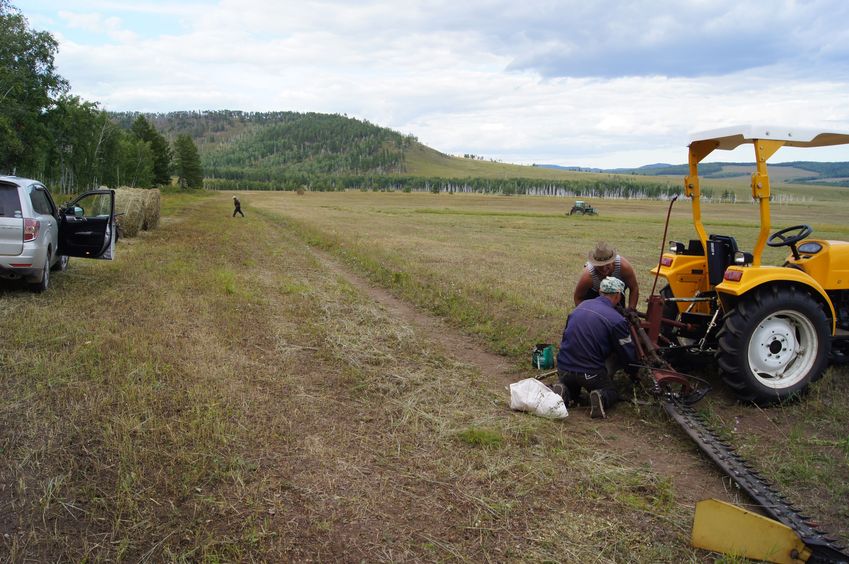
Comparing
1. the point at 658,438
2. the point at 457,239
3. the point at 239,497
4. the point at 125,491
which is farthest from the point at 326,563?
the point at 457,239

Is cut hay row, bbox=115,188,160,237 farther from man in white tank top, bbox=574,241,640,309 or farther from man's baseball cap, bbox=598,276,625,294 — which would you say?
man's baseball cap, bbox=598,276,625,294

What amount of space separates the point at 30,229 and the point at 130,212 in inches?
491

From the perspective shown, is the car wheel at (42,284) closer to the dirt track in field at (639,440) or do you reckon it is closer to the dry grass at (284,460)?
the dry grass at (284,460)

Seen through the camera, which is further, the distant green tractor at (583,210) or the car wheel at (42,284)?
the distant green tractor at (583,210)

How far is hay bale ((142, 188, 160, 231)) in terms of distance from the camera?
23530mm

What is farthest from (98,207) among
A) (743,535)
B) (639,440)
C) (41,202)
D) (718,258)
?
(743,535)

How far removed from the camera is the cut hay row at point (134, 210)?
2162 centimetres

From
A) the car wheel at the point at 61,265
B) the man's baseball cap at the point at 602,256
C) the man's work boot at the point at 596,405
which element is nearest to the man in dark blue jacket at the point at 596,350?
the man's work boot at the point at 596,405

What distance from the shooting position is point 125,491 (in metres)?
4.15

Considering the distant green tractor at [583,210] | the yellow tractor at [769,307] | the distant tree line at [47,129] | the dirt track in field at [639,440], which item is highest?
the distant tree line at [47,129]

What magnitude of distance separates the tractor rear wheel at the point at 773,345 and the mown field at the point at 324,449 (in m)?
0.27

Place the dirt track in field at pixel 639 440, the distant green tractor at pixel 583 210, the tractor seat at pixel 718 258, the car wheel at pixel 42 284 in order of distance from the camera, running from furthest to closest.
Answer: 1. the distant green tractor at pixel 583 210
2. the car wheel at pixel 42 284
3. the tractor seat at pixel 718 258
4. the dirt track in field at pixel 639 440

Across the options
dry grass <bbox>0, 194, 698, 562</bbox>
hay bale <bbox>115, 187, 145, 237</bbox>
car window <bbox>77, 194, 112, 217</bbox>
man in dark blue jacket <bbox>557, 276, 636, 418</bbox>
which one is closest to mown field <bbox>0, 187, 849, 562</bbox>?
dry grass <bbox>0, 194, 698, 562</bbox>

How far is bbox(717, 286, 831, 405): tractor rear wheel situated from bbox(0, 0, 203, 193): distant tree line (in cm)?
3190
